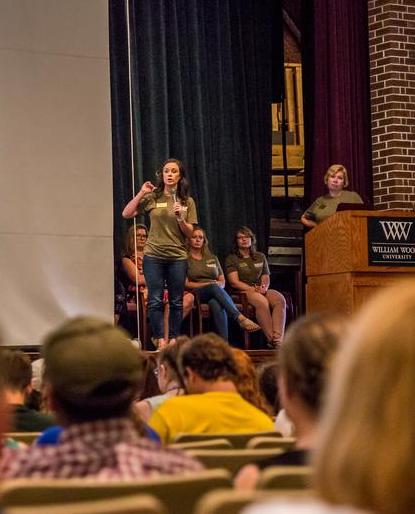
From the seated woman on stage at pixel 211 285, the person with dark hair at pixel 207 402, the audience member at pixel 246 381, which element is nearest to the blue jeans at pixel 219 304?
the seated woman on stage at pixel 211 285

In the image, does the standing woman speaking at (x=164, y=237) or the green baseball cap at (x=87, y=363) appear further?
the standing woman speaking at (x=164, y=237)

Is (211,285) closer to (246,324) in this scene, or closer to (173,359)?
(246,324)

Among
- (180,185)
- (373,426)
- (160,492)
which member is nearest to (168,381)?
(160,492)

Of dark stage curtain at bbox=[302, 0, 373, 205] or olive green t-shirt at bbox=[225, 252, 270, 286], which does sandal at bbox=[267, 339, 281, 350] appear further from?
dark stage curtain at bbox=[302, 0, 373, 205]

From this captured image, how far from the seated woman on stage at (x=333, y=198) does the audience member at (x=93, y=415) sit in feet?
21.8

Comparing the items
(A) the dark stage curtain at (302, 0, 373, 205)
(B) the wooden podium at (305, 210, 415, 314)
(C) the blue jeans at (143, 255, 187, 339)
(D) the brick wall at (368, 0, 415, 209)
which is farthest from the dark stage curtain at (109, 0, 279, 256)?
(B) the wooden podium at (305, 210, 415, 314)

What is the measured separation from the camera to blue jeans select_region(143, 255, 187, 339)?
26.5 ft

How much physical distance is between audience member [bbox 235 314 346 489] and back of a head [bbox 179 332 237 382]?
1540mm

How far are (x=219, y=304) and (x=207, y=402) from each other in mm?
5423

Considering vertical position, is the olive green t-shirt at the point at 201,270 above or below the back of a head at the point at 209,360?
above

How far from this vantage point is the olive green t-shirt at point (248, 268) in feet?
31.0

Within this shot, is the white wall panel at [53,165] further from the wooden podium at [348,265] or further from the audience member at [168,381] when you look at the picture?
the audience member at [168,381]

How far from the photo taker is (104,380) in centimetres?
204

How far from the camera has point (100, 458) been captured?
194 centimetres
